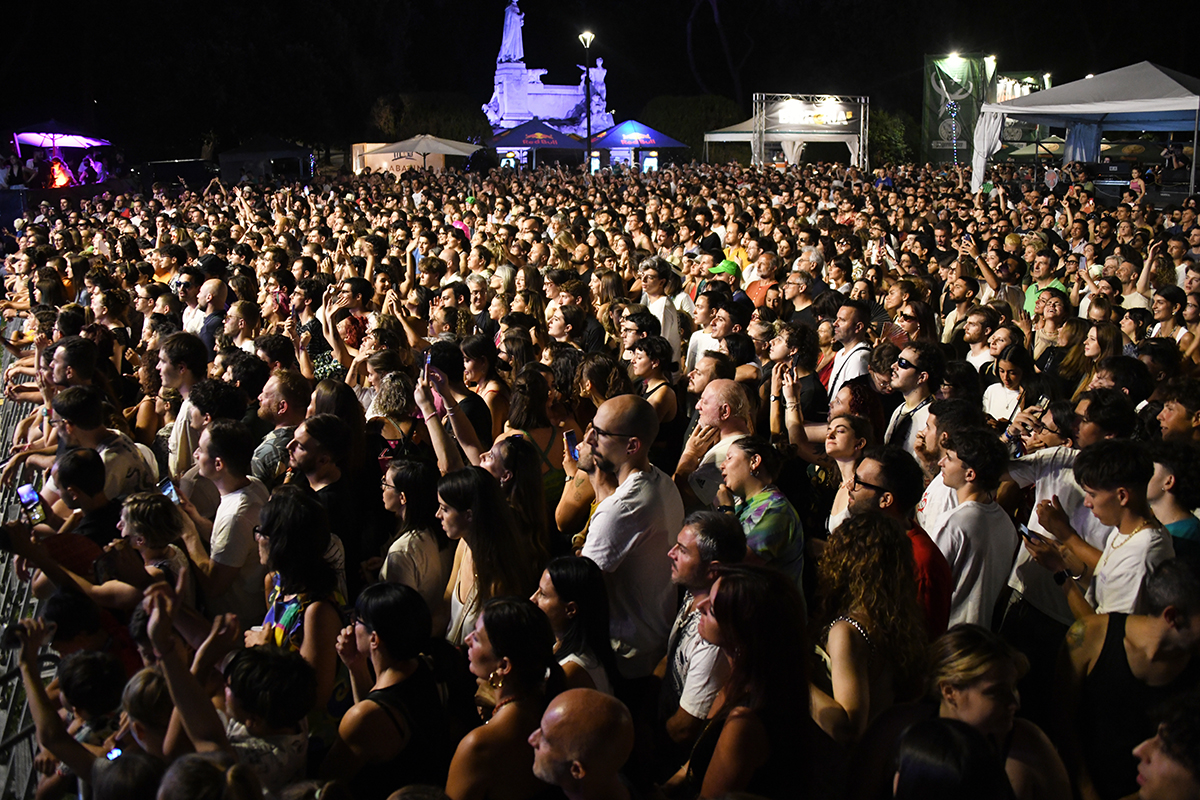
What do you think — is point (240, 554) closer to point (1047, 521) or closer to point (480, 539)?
point (480, 539)

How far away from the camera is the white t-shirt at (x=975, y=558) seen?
139 inches

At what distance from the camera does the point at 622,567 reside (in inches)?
141

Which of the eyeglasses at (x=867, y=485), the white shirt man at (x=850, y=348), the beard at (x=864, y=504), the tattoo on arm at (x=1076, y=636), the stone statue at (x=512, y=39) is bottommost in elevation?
the tattoo on arm at (x=1076, y=636)

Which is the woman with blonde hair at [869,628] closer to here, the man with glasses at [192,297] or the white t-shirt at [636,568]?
the white t-shirt at [636,568]

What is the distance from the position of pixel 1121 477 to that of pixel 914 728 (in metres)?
1.64

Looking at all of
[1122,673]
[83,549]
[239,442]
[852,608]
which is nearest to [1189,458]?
[1122,673]

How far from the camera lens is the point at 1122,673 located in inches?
112

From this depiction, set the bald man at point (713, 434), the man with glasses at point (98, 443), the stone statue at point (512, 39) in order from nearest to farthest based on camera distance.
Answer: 1. the bald man at point (713, 434)
2. the man with glasses at point (98, 443)
3. the stone statue at point (512, 39)

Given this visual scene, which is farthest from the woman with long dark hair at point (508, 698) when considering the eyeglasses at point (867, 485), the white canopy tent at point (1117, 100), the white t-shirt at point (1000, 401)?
the white canopy tent at point (1117, 100)

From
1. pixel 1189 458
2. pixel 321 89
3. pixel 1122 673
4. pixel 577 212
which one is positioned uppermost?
pixel 321 89

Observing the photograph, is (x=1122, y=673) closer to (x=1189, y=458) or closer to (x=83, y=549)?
(x=1189, y=458)

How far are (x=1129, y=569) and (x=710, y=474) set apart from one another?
164 cm

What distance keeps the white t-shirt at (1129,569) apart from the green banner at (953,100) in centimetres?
3475

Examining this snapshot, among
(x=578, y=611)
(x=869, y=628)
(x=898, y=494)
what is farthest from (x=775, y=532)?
(x=578, y=611)
